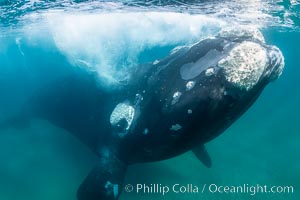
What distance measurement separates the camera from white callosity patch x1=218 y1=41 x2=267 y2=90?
7.57m

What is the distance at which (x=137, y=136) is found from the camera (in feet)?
Result: 31.7

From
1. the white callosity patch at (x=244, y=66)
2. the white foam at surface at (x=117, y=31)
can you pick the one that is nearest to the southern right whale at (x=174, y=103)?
the white callosity patch at (x=244, y=66)

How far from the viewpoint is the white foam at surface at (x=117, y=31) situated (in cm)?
1979

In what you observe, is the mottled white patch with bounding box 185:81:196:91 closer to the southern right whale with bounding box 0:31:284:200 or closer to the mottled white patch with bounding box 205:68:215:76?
the southern right whale with bounding box 0:31:284:200

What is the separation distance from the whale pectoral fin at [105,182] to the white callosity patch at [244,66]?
16.8 feet

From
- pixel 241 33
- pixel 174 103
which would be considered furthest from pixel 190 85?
pixel 241 33

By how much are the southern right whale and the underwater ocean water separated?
50.4 inches

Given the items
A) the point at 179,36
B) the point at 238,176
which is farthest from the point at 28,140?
the point at 179,36

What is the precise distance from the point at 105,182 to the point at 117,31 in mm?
18532

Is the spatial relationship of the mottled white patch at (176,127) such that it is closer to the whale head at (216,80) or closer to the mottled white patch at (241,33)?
the whale head at (216,80)

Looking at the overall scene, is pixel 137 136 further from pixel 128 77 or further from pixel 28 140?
pixel 28 140

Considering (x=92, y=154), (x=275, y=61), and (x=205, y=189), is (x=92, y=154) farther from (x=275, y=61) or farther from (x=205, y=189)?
(x=275, y=61)

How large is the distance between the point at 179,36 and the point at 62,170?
17462 mm

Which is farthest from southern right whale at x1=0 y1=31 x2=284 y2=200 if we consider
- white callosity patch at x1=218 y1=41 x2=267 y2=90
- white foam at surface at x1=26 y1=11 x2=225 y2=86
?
white foam at surface at x1=26 y1=11 x2=225 y2=86
